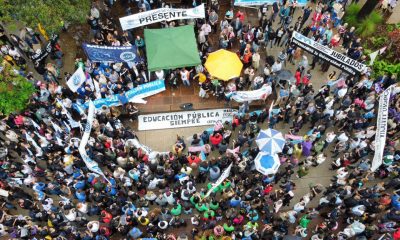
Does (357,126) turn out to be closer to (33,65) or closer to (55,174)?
(55,174)

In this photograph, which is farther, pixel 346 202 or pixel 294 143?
pixel 294 143

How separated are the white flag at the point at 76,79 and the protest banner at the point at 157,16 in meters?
3.40

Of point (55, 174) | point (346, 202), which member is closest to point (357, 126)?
point (346, 202)

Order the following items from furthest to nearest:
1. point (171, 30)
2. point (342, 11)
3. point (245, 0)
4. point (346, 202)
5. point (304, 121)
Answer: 1. point (342, 11)
2. point (245, 0)
3. point (171, 30)
4. point (304, 121)
5. point (346, 202)

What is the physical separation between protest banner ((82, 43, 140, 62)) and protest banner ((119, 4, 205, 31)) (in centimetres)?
185

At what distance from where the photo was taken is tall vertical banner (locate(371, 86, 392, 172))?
14.8 meters

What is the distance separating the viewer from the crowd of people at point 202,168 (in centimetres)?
1386

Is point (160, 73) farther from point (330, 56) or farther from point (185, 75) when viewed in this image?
point (330, 56)

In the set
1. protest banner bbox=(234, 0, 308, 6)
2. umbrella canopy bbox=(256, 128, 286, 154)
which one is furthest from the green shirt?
protest banner bbox=(234, 0, 308, 6)

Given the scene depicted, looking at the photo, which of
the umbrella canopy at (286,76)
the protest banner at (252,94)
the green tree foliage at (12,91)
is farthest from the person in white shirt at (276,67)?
the green tree foliage at (12,91)

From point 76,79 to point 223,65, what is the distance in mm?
6535

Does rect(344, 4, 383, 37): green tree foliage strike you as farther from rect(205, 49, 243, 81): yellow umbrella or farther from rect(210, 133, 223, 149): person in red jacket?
rect(210, 133, 223, 149): person in red jacket

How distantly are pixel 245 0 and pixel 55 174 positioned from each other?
12.6 m

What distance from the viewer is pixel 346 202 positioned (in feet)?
46.6
